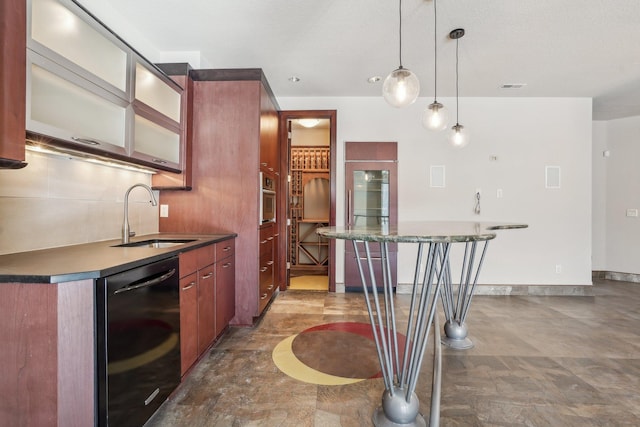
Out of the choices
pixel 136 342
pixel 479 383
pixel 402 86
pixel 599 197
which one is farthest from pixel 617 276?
pixel 136 342

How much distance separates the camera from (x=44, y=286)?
3.52ft

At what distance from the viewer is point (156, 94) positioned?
88.7 inches

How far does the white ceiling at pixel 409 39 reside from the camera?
89.2 inches

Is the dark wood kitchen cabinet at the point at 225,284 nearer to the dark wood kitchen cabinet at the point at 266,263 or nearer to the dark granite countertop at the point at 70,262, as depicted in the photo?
the dark wood kitchen cabinet at the point at 266,263

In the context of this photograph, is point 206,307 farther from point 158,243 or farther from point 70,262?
point 70,262

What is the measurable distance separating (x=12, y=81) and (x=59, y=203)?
87 centimetres


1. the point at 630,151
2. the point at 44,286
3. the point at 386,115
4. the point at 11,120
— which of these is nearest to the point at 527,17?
the point at 386,115

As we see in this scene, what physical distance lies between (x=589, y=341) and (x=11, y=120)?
13.8 feet

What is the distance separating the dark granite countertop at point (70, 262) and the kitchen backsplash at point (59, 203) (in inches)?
3.8

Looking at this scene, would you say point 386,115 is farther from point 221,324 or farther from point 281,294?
point 221,324

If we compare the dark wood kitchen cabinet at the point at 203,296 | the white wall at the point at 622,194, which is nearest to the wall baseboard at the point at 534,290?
the white wall at the point at 622,194

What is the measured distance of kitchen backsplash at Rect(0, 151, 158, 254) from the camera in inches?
59.6

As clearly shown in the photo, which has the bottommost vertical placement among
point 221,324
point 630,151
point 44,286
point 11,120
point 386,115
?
point 221,324

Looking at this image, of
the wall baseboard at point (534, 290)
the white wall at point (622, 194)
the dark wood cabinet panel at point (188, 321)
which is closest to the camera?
the dark wood cabinet panel at point (188, 321)
